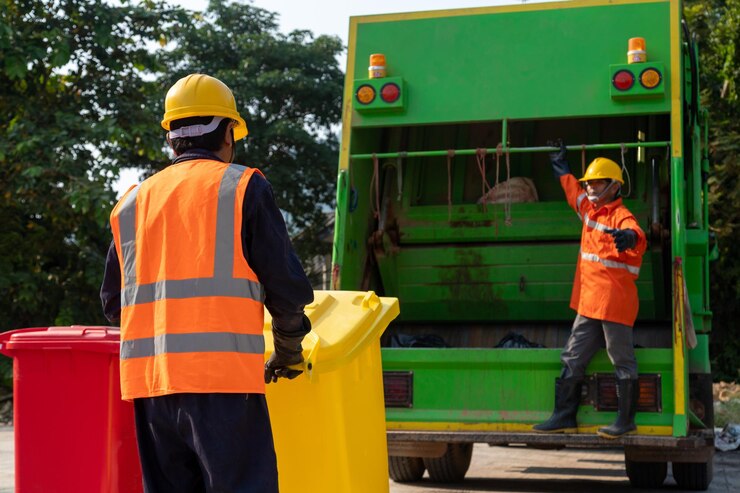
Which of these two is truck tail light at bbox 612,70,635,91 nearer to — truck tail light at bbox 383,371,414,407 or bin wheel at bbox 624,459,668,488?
truck tail light at bbox 383,371,414,407

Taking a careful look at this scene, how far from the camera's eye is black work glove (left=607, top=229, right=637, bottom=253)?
18.4 feet

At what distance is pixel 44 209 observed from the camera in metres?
10.8

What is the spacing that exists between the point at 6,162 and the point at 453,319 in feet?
17.0

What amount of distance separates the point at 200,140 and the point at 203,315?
0.48 metres

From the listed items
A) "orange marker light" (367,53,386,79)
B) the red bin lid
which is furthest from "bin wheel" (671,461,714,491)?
the red bin lid

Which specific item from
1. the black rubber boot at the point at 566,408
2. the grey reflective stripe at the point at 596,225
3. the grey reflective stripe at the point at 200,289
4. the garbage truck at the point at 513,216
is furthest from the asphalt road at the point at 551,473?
the grey reflective stripe at the point at 200,289

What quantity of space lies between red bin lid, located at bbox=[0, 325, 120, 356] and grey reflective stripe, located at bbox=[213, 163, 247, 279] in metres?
1.06

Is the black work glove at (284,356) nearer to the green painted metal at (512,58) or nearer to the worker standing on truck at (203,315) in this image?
the worker standing on truck at (203,315)

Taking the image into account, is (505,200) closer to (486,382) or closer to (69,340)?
(486,382)

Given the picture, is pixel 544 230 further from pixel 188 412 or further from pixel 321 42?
pixel 321 42

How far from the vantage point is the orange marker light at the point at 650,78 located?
589cm

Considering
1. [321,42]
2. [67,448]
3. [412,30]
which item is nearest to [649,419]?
[412,30]

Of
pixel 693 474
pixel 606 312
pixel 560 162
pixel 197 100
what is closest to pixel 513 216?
pixel 560 162

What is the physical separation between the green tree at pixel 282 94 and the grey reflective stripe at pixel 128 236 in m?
14.0
